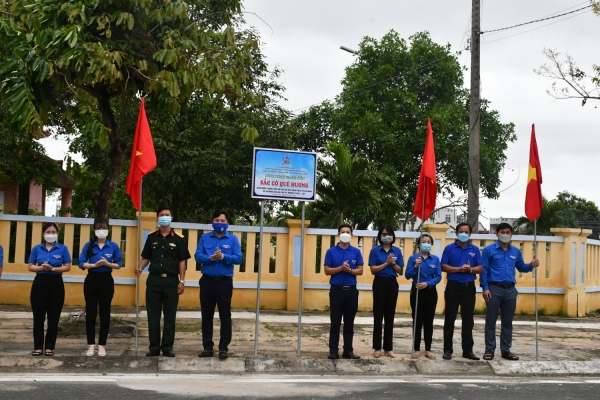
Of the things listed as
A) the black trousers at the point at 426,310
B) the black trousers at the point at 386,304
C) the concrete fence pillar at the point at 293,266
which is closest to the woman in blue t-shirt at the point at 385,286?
the black trousers at the point at 386,304

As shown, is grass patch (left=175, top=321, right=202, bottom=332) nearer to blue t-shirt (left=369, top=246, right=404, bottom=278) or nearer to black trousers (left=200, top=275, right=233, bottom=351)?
black trousers (left=200, top=275, right=233, bottom=351)

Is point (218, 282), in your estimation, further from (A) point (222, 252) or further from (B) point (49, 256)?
(B) point (49, 256)

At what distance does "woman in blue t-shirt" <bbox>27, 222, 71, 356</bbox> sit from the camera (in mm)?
9188

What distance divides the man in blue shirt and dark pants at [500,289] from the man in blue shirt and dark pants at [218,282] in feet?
11.1

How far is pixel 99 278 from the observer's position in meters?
9.45

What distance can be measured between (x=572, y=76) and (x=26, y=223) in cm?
1178

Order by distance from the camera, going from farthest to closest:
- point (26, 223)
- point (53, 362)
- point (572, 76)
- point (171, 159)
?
→ point (171, 159), point (572, 76), point (26, 223), point (53, 362)

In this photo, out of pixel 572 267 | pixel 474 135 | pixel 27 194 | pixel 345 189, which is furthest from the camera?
pixel 27 194

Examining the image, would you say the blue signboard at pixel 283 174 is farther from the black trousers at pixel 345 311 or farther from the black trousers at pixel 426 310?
the black trousers at pixel 426 310

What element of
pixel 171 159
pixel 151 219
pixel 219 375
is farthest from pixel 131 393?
pixel 171 159

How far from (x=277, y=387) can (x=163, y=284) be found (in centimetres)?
217

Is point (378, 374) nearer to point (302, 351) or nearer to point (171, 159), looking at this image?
point (302, 351)

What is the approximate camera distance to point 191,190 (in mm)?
20531

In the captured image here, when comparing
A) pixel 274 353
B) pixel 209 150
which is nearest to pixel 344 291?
pixel 274 353
